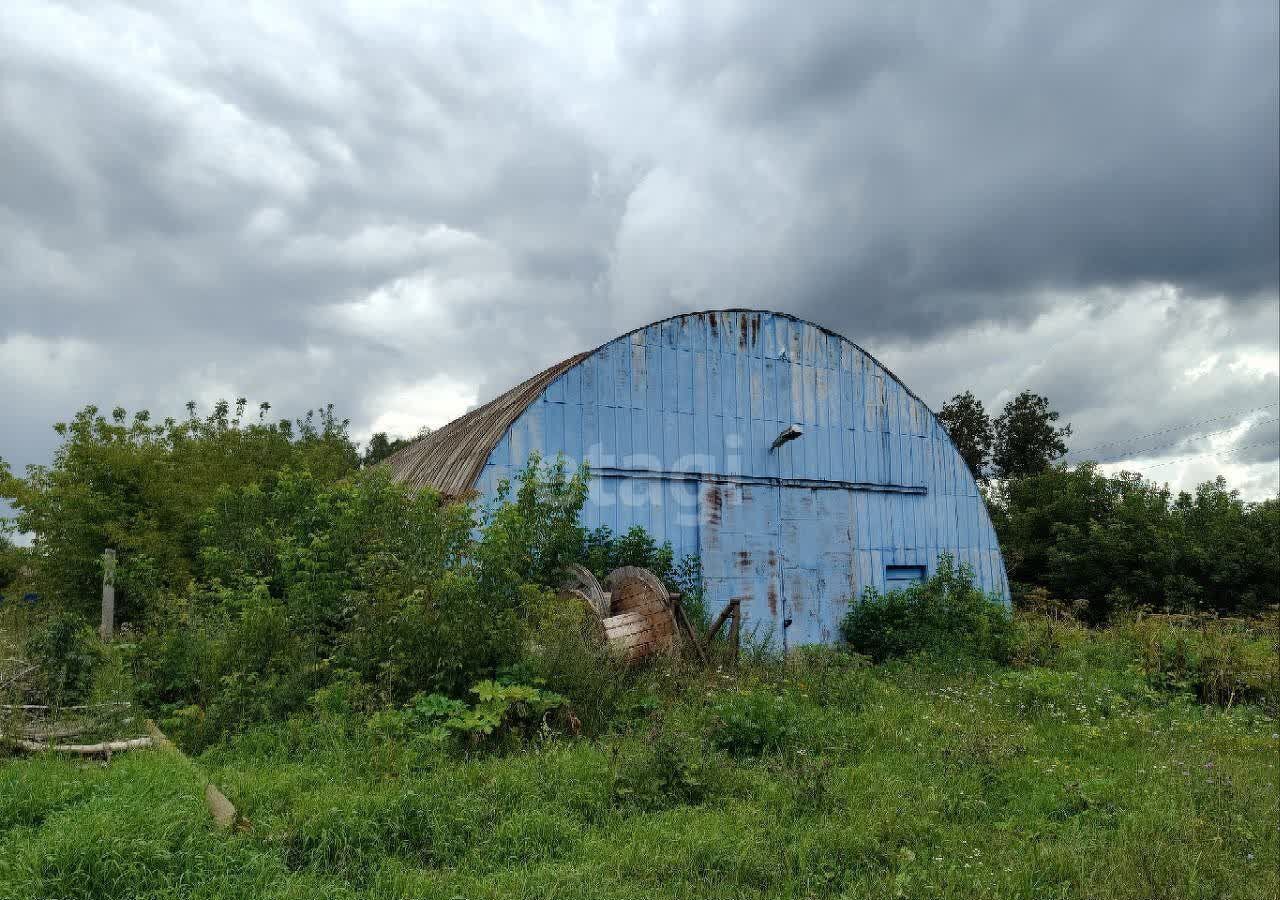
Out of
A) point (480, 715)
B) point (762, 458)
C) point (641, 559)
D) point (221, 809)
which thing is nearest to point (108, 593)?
point (641, 559)

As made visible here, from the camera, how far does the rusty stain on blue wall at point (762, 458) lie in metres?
12.3

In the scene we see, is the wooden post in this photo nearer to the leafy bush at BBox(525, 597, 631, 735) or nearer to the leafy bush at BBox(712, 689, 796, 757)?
the leafy bush at BBox(525, 597, 631, 735)

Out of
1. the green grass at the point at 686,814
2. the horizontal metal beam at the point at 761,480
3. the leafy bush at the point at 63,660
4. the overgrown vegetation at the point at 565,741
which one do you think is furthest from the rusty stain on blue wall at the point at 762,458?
the green grass at the point at 686,814

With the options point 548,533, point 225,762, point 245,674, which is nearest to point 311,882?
point 225,762

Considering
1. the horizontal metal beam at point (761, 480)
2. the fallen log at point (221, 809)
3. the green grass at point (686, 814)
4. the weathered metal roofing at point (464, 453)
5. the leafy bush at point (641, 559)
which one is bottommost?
the green grass at point (686, 814)

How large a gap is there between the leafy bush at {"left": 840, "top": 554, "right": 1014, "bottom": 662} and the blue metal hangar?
1.82 ft

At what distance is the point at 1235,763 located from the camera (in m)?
6.96

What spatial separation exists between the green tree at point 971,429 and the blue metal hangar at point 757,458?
18.4 metres

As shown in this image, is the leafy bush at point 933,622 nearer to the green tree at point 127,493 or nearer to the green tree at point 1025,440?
the green tree at point 127,493

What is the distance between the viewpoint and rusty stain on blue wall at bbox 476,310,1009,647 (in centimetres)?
1233

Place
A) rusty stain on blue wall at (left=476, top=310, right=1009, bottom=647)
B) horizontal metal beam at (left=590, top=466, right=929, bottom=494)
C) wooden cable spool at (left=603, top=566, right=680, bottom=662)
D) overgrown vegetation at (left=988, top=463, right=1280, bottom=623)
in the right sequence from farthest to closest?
overgrown vegetation at (left=988, top=463, right=1280, bottom=623) < horizontal metal beam at (left=590, top=466, right=929, bottom=494) < rusty stain on blue wall at (left=476, top=310, right=1009, bottom=647) < wooden cable spool at (left=603, top=566, right=680, bottom=662)

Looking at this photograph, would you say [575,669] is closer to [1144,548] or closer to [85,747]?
[85,747]

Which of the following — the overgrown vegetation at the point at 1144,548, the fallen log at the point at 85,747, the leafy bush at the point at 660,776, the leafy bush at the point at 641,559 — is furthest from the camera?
the overgrown vegetation at the point at 1144,548

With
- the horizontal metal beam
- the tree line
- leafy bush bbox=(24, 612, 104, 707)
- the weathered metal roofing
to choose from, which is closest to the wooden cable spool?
the horizontal metal beam
